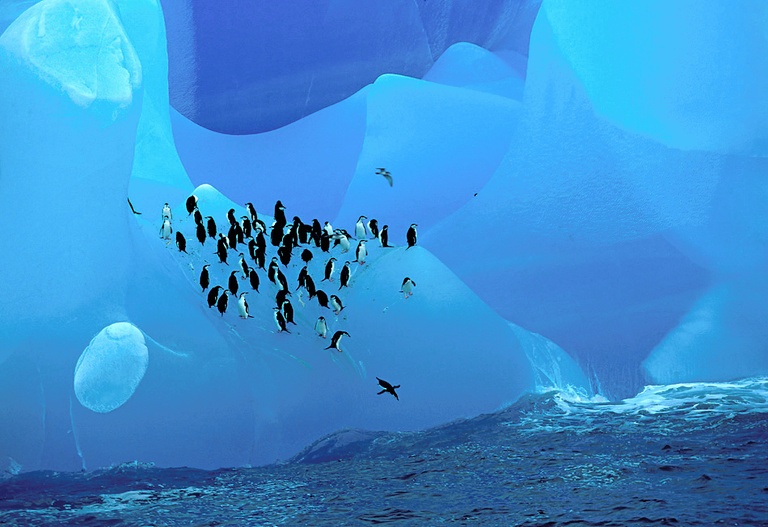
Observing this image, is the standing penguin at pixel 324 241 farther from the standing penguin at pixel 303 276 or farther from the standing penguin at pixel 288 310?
the standing penguin at pixel 288 310

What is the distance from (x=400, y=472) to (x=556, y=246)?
3750 mm

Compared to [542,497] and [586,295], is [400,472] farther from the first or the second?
[586,295]

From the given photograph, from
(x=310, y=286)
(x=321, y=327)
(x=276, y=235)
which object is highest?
(x=276, y=235)

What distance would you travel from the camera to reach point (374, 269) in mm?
11117

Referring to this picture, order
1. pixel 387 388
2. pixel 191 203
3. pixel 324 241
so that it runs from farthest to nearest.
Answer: pixel 191 203 → pixel 324 241 → pixel 387 388

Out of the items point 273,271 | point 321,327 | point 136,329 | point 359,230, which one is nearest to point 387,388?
point 321,327

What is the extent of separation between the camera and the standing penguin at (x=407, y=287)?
1081 centimetres

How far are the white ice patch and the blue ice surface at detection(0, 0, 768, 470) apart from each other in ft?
0.06

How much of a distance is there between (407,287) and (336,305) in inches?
28.8

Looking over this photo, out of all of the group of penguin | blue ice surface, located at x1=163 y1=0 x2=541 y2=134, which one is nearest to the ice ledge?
the group of penguin

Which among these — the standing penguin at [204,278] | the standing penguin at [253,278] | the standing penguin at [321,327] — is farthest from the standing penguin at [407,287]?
the standing penguin at [204,278]

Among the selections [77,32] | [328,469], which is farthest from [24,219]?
[328,469]

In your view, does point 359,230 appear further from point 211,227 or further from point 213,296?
point 213,296

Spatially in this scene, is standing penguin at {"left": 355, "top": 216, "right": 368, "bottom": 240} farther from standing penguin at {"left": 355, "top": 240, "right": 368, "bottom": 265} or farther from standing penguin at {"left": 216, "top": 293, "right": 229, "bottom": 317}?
standing penguin at {"left": 216, "top": 293, "right": 229, "bottom": 317}
